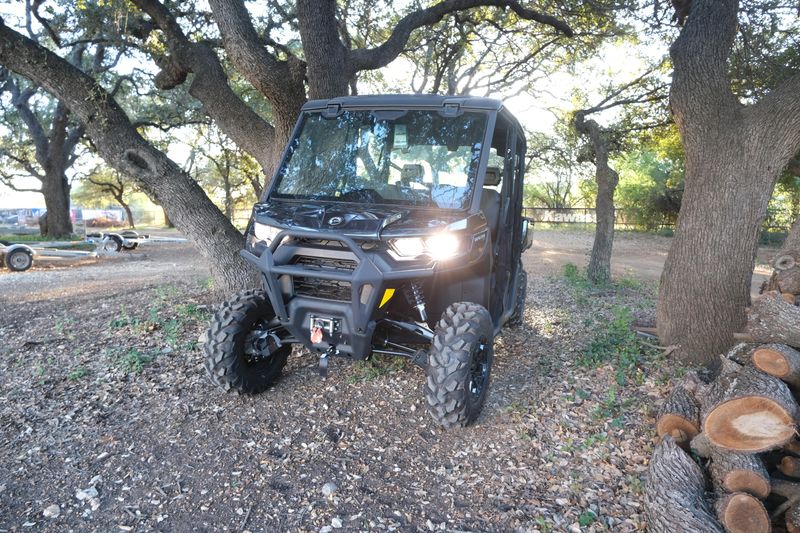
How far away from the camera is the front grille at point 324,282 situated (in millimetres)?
3627

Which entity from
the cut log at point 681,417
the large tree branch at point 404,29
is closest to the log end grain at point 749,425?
the cut log at point 681,417

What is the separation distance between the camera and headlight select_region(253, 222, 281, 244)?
3.85 metres

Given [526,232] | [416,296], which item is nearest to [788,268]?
[526,232]

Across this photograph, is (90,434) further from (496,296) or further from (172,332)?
(496,296)

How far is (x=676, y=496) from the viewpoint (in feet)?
9.23

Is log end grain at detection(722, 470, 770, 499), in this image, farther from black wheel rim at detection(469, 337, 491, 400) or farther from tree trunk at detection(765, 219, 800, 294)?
tree trunk at detection(765, 219, 800, 294)

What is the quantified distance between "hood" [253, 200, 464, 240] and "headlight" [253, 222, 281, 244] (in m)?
0.04

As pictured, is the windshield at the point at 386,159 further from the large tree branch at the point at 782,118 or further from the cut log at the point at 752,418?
the large tree branch at the point at 782,118

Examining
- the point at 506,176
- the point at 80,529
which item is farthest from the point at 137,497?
the point at 506,176

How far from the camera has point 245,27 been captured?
6902 millimetres

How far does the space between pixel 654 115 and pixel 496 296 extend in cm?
984

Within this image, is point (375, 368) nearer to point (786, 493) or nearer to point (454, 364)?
point (454, 364)

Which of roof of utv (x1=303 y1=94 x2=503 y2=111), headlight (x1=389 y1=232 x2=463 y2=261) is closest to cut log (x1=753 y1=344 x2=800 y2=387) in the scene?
headlight (x1=389 y1=232 x2=463 y2=261)

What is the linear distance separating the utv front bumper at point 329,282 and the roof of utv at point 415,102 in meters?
1.40
